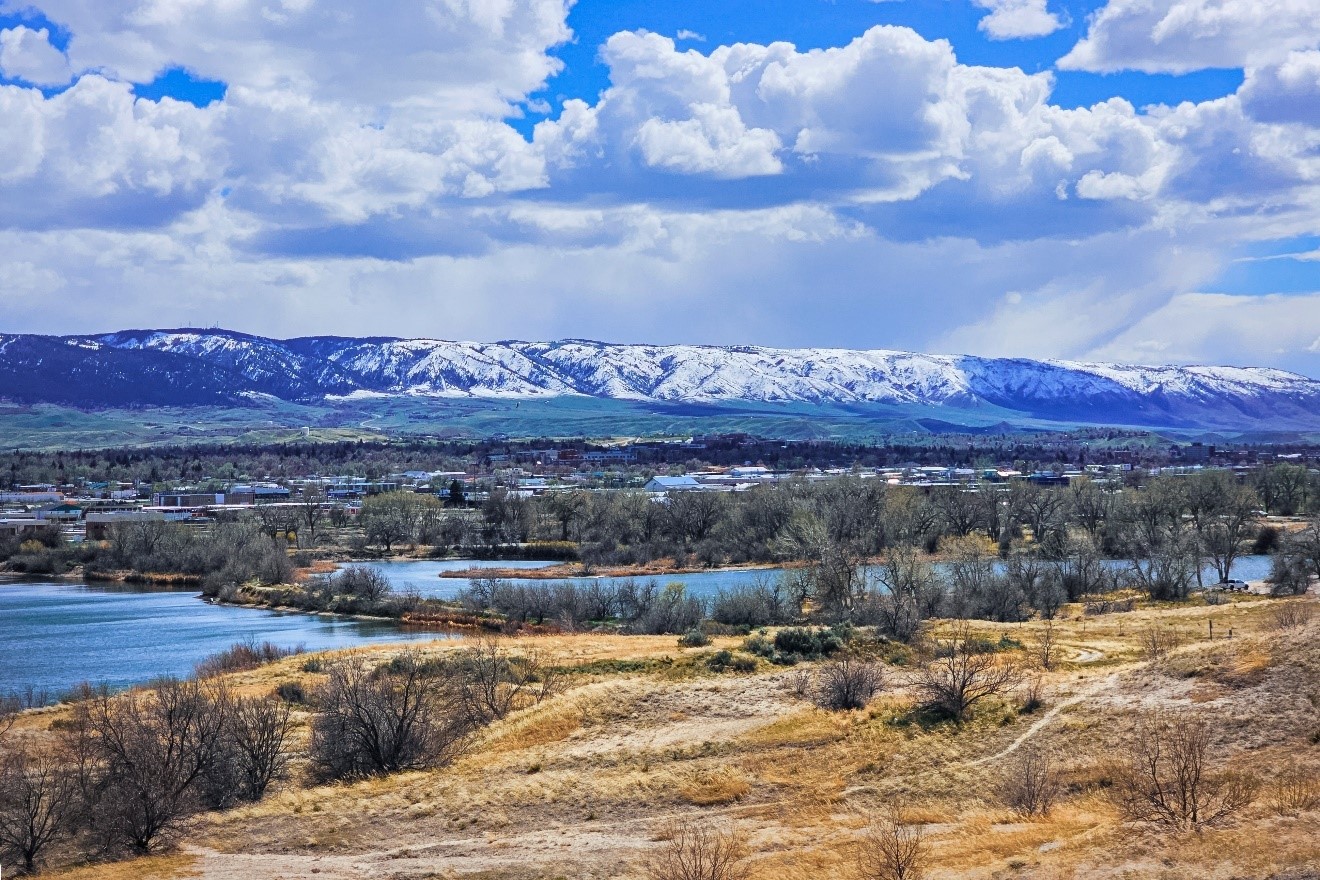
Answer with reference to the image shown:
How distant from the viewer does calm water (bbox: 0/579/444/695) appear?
54656 mm

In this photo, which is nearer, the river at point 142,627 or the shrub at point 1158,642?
the shrub at point 1158,642

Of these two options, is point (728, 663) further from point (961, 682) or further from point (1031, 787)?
point (1031, 787)

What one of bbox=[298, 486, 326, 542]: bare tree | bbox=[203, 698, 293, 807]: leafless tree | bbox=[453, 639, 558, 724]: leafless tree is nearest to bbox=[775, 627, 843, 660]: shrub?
bbox=[453, 639, 558, 724]: leafless tree

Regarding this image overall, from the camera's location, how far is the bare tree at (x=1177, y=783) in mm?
23500

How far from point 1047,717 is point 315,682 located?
24.0 m

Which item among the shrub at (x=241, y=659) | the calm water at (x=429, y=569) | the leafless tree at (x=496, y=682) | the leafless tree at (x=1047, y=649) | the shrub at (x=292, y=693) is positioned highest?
the leafless tree at (x=1047, y=649)

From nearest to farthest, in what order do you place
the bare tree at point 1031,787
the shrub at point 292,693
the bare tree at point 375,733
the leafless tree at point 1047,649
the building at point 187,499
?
the bare tree at point 1031,787, the bare tree at point 375,733, the leafless tree at point 1047,649, the shrub at point 292,693, the building at point 187,499

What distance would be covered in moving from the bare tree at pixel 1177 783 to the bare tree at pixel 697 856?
7.44 meters

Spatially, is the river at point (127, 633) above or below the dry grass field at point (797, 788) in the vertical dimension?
below

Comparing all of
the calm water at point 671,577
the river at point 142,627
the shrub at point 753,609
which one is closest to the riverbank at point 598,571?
the calm water at point 671,577

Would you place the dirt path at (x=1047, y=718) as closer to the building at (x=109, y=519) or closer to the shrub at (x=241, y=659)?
the shrub at (x=241, y=659)

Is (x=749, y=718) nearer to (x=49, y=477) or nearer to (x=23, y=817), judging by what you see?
(x=23, y=817)

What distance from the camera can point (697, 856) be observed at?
22.8 m

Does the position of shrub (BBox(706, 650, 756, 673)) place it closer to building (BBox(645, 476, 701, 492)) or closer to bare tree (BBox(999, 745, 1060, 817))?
bare tree (BBox(999, 745, 1060, 817))
